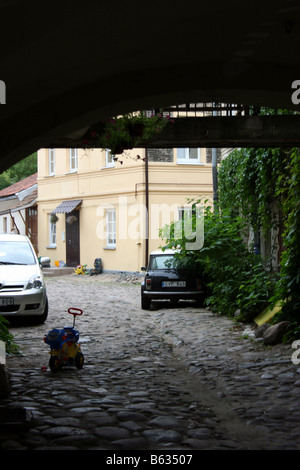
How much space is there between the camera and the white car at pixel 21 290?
1156 centimetres

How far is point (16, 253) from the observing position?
1303cm

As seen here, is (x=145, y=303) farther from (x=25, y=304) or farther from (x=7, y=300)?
(x=7, y=300)

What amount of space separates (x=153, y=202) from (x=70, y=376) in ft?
57.9

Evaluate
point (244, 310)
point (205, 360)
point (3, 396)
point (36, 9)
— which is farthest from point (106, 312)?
point (36, 9)

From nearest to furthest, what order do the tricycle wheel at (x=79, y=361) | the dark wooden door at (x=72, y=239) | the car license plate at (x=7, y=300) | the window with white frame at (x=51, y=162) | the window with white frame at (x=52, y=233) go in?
the tricycle wheel at (x=79, y=361), the car license plate at (x=7, y=300), the dark wooden door at (x=72, y=239), the window with white frame at (x=51, y=162), the window with white frame at (x=52, y=233)

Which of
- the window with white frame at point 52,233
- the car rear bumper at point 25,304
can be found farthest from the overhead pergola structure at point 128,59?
the window with white frame at point 52,233

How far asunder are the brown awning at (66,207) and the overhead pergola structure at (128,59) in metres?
20.0

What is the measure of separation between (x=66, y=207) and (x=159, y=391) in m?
22.3


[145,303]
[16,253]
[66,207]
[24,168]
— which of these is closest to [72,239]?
[66,207]

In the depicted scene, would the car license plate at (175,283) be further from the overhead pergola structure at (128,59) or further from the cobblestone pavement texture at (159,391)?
the overhead pergola structure at (128,59)

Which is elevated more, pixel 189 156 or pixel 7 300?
pixel 189 156

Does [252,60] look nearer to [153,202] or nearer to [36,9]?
[36,9]

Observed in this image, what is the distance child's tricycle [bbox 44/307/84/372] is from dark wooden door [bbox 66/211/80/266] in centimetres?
2074

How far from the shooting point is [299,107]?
692 centimetres
